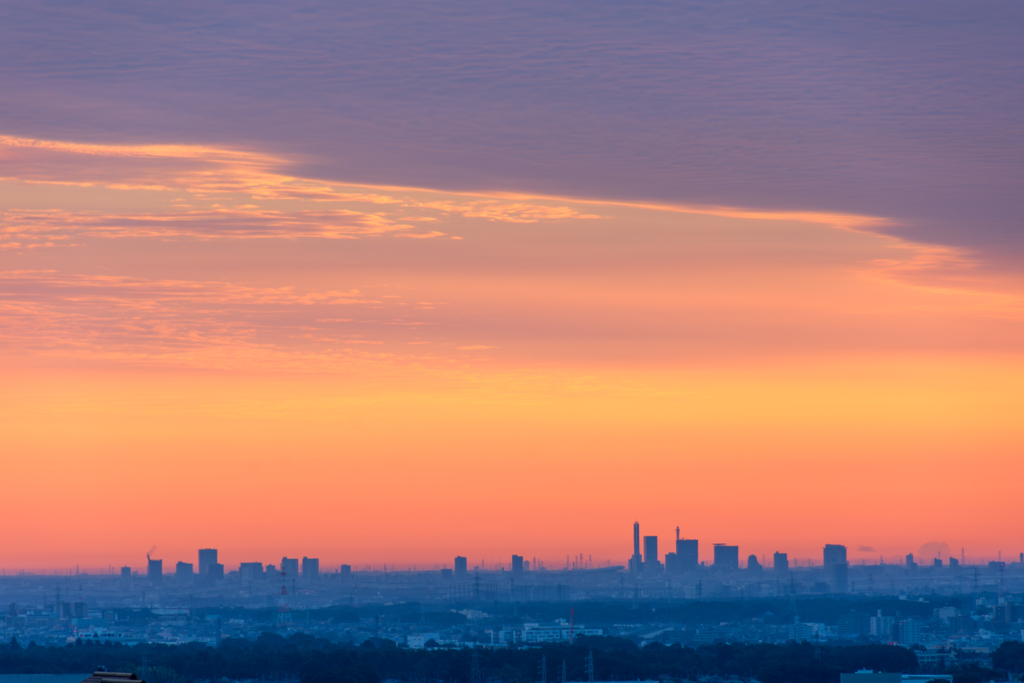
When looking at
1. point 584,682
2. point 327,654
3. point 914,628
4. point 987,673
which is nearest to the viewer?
point 584,682

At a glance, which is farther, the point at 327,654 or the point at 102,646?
the point at 102,646

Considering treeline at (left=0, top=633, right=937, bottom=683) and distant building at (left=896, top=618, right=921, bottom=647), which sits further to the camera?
distant building at (left=896, top=618, right=921, bottom=647)

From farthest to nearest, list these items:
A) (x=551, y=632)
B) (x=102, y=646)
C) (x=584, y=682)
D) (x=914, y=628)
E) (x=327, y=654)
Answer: (x=914, y=628) → (x=551, y=632) → (x=102, y=646) → (x=327, y=654) → (x=584, y=682)

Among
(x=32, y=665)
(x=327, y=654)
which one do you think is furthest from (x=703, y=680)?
(x=32, y=665)

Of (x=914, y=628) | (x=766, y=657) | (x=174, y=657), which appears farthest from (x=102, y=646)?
(x=914, y=628)

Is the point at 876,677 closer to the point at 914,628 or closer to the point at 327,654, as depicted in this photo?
the point at 327,654

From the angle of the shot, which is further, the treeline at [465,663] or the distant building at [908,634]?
the distant building at [908,634]

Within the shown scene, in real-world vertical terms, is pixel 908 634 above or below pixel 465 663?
below

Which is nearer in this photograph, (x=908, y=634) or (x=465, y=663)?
(x=465, y=663)
